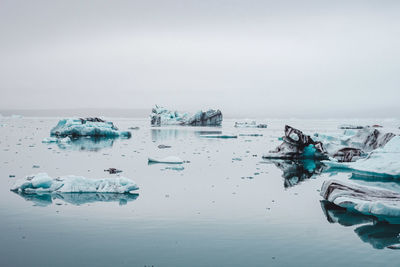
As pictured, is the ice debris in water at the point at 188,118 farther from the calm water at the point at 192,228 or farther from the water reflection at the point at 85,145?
the calm water at the point at 192,228

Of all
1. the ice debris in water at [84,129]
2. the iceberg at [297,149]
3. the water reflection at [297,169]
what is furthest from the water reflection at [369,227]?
the ice debris in water at [84,129]

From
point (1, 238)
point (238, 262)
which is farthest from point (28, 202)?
point (238, 262)

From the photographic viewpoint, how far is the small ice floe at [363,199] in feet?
25.3

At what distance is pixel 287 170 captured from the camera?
1603 centimetres

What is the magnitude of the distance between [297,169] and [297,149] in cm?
358

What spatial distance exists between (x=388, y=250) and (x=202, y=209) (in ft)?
13.5

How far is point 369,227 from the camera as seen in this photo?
7496 millimetres

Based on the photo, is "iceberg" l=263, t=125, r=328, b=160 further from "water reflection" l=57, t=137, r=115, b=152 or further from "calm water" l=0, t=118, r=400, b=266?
"water reflection" l=57, t=137, r=115, b=152

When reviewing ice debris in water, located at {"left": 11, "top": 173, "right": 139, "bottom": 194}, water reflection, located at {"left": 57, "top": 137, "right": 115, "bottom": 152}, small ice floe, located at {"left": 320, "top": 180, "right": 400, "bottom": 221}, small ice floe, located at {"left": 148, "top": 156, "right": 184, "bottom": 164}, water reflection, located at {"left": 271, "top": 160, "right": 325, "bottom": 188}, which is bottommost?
water reflection, located at {"left": 57, "top": 137, "right": 115, "bottom": 152}

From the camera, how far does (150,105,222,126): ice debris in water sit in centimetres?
6947

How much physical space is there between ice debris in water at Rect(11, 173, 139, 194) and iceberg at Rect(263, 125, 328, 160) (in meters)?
11.3

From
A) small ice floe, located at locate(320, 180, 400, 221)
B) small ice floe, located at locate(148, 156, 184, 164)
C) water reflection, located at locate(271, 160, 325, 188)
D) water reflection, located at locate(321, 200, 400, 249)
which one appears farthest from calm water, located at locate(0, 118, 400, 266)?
small ice floe, located at locate(148, 156, 184, 164)

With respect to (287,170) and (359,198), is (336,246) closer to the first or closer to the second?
(359,198)

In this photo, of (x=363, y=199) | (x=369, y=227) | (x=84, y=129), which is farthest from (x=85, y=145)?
(x=369, y=227)
